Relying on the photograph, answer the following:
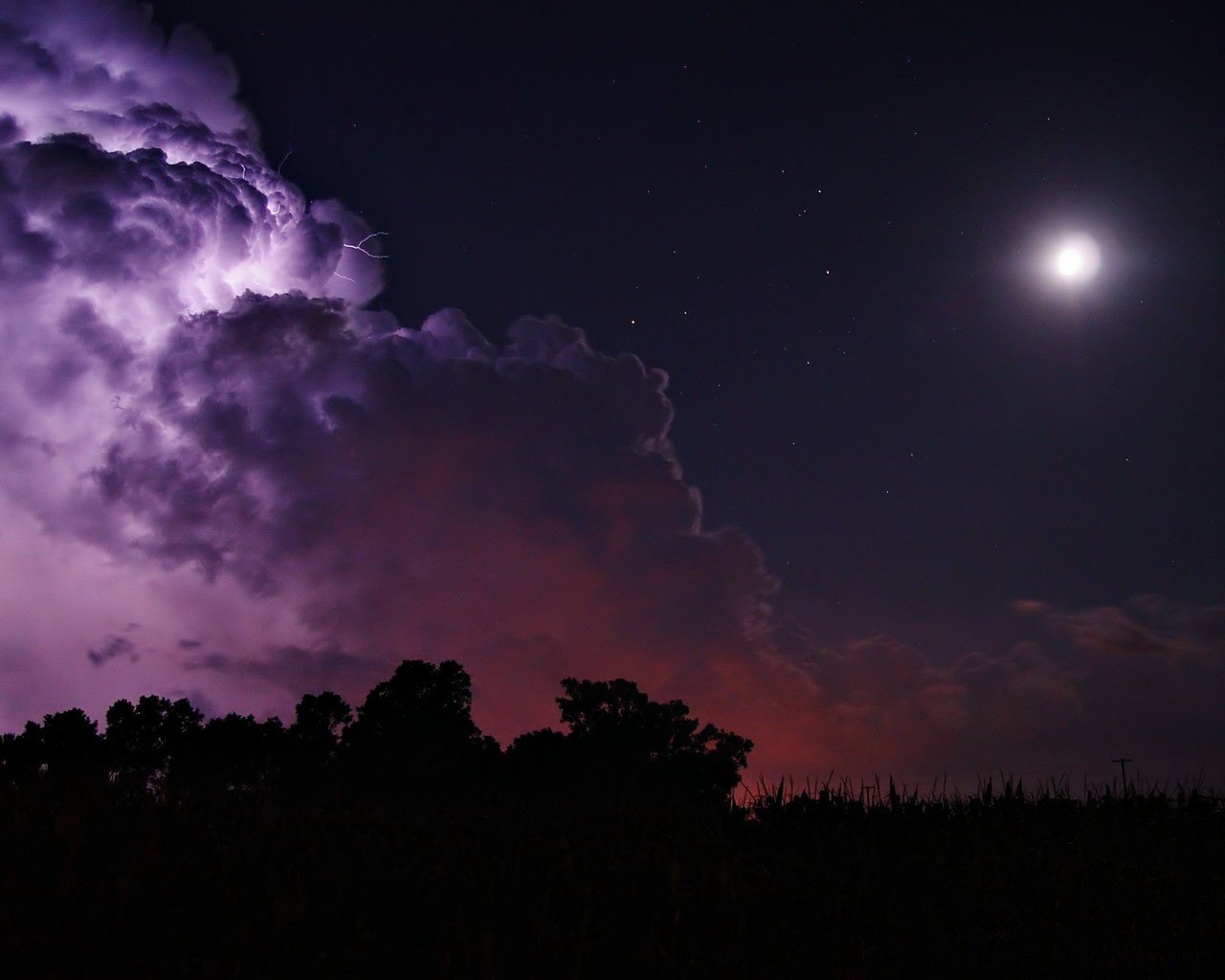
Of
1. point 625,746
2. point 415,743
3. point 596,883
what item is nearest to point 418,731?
point 415,743

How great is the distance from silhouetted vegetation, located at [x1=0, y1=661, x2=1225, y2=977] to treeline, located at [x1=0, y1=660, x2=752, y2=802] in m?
26.9

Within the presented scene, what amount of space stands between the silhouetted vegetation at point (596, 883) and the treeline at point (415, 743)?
2689 cm

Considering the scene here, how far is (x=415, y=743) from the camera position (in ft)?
157

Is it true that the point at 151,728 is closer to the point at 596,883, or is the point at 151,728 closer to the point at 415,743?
the point at 415,743

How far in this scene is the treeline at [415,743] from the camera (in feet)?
153

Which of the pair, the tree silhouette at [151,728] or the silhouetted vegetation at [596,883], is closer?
the silhouetted vegetation at [596,883]

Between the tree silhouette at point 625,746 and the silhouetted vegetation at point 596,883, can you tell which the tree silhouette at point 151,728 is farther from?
the silhouetted vegetation at point 596,883

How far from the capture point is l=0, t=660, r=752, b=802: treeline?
46688 mm

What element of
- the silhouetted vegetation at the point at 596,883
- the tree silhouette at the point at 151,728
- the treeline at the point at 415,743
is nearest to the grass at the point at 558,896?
the silhouetted vegetation at the point at 596,883

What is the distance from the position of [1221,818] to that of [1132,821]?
2.04 m

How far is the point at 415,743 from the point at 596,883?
3719 centimetres

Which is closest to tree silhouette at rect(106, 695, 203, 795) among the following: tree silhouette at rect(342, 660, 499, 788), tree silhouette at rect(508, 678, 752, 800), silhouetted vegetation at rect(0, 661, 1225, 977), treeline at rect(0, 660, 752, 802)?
treeline at rect(0, 660, 752, 802)

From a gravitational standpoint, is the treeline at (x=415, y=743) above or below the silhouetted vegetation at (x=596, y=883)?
above

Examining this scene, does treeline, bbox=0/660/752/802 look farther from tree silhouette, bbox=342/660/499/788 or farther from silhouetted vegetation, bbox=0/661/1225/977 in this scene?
silhouetted vegetation, bbox=0/661/1225/977
